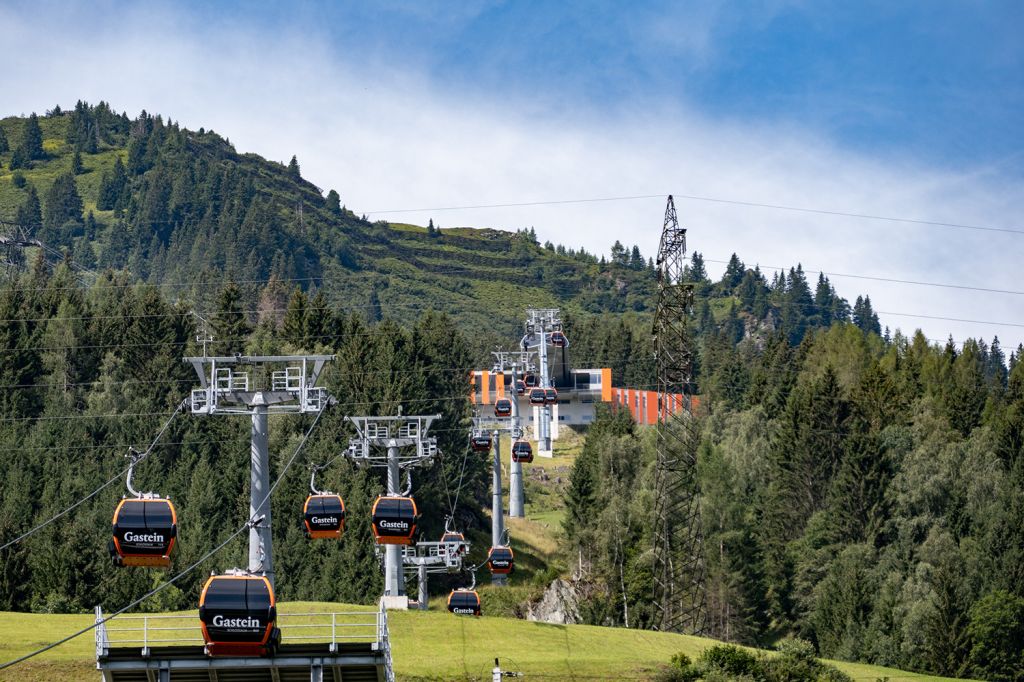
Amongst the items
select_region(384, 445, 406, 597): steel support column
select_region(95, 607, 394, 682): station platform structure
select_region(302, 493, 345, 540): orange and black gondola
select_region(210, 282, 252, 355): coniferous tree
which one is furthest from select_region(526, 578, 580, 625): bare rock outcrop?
select_region(95, 607, 394, 682): station platform structure

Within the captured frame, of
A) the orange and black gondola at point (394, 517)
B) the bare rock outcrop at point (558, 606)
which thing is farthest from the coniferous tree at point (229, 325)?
the orange and black gondola at point (394, 517)

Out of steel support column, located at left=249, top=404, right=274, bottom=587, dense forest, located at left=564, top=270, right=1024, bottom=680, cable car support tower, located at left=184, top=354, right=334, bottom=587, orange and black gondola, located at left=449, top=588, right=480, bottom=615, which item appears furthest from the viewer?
dense forest, located at left=564, top=270, right=1024, bottom=680

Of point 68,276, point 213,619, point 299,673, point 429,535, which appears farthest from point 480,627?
point 68,276

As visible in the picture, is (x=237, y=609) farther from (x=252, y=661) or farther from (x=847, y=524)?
(x=847, y=524)

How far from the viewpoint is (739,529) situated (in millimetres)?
102438

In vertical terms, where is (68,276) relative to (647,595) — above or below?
above

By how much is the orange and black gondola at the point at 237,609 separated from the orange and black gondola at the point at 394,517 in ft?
51.1

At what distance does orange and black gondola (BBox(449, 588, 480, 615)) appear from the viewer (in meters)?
70.8

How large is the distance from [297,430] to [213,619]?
64030 millimetres

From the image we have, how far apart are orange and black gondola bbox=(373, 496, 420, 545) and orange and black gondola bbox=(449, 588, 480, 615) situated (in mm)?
13765

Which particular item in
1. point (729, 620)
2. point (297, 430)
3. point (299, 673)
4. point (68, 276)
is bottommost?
point (729, 620)

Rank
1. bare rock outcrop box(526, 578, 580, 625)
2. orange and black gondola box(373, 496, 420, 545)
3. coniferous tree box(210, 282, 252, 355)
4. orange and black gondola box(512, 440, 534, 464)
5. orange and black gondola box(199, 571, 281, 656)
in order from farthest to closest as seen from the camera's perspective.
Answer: coniferous tree box(210, 282, 252, 355) → bare rock outcrop box(526, 578, 580, 625) → orange and black gondola box(512, 440, 534, 464) → orange and black gondola box(373, 496, 420, 545) → orange and black gondola box(199, 571, 281, 656)

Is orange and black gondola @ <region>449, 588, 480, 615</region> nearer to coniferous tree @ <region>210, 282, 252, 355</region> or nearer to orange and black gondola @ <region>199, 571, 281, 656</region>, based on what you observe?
orange and black gondola @ <region>199, 571, 281, 656</region>

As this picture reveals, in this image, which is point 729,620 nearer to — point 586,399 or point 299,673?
point 299,673
